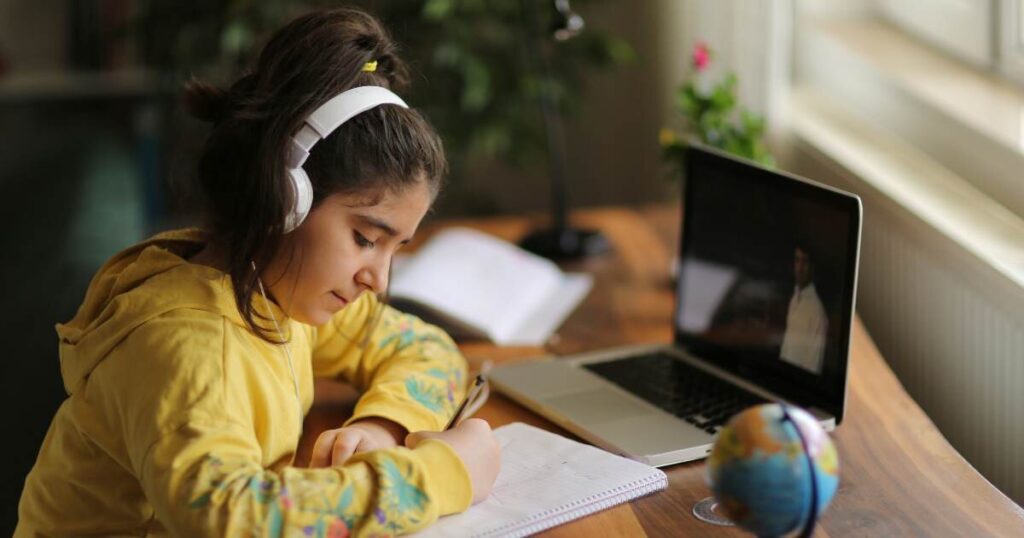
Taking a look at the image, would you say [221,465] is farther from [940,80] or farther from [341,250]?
[940,80]

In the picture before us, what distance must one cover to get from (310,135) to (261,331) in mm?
205

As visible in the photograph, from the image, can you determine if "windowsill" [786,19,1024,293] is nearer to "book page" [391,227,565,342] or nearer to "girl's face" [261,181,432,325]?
"book page" [391,227,565,342]

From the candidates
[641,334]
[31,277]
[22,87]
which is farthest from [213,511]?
[22,87]

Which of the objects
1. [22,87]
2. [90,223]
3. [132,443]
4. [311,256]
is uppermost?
[311,256]

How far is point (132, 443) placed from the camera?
101cm

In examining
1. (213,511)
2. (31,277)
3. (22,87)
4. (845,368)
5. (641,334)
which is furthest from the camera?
(22,87)

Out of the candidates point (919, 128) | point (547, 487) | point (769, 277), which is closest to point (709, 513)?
point (547, 487)

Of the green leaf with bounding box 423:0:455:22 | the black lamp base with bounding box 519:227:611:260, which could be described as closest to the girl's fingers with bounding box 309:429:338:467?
the black lamp base with bounding box 519:227:611:260

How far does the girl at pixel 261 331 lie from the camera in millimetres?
982

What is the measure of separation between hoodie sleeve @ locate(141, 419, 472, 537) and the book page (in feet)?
2.03

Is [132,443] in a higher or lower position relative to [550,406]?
higher

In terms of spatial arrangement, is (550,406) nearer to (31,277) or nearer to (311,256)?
(311,256)

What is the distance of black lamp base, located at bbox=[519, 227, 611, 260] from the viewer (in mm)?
1984

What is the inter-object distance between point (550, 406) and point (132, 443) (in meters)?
0.48
